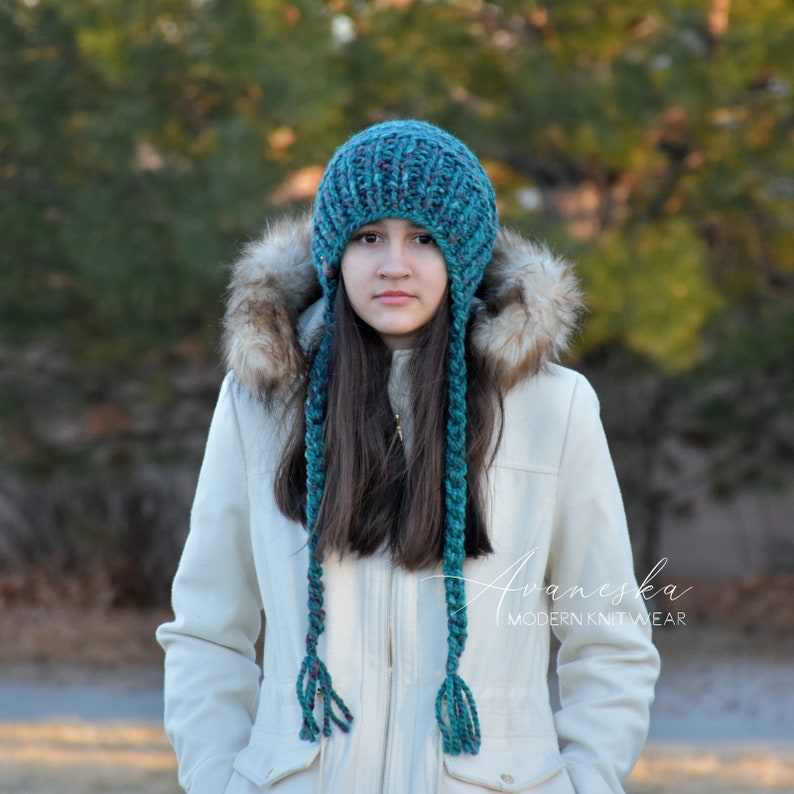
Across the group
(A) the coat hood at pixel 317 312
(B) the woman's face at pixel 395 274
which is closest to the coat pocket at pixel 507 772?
(A) the coat hood at pixel 317 312

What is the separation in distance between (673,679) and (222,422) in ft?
18.8

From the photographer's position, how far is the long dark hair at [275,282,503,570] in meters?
2.08

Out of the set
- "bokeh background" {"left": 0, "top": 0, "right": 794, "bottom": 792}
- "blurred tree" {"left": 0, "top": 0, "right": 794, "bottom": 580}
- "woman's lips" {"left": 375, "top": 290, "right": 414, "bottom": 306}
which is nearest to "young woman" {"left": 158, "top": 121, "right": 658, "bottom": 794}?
"woman's lips" {"left": 375, "top": 290, "right": 414, "bottom": 306}

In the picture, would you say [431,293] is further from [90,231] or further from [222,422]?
[90,231]

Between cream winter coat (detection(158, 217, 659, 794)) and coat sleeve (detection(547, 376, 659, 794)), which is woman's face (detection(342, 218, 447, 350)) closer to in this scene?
cream winter coat (detection(158, 217, 659, 794))

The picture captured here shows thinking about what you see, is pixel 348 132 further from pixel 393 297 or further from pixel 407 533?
pixel 407 533

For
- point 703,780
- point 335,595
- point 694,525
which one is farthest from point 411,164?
point 694,525

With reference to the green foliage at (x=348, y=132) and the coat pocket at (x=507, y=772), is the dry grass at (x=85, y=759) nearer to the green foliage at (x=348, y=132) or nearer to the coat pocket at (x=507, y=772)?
the green foliage at (x=348, y=132)

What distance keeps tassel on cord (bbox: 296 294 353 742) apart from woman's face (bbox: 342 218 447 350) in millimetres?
207

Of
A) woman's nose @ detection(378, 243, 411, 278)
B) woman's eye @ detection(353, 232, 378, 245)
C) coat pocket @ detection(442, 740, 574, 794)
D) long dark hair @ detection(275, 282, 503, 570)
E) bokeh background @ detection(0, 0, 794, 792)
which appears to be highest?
bokeh background @ detection(0, 0, 794, 792)

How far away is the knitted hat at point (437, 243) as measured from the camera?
2.01 metres

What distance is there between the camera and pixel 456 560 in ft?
6.72

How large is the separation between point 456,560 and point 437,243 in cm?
53

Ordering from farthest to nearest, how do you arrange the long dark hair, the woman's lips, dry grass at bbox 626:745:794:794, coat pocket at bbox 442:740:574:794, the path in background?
the path in background → dry grass at bbox 626:745:794:794 → the woman's lips → the long dark hair → coat pocket at bbox 442:740:574:794
